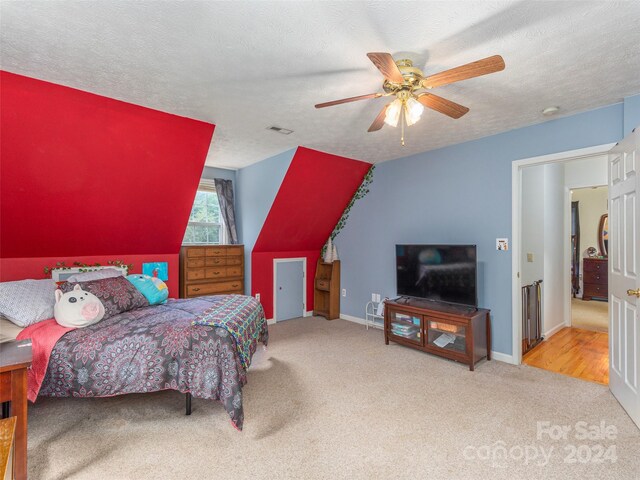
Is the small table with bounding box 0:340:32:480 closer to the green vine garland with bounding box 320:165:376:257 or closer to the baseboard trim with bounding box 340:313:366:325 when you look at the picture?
the baseboard trim with bounding box 340:313:366:325

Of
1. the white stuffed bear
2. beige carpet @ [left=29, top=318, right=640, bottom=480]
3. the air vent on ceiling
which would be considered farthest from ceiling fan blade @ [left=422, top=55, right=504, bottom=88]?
the white stuffed bear

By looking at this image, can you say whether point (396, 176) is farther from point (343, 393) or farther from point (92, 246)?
point (92, 246)

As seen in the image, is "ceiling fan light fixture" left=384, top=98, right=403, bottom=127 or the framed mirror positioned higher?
"ceiling fan light fixture" left=384, top=98, right=403, bottom=127

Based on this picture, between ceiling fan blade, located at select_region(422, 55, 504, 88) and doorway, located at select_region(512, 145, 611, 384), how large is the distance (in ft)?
6.39

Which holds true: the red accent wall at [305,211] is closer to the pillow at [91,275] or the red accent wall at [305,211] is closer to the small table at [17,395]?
the pillow at [91,275]

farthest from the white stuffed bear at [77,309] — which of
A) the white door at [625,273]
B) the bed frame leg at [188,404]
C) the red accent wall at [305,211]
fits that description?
the white door at [625,273]

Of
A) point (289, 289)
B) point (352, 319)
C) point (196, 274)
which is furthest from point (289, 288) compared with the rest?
point (196, 274)

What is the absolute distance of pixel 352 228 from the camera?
528cm

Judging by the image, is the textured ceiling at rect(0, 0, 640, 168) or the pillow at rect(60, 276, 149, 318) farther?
the pillow at rect(60, 276, 149, 318)

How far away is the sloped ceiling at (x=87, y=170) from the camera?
101 inches

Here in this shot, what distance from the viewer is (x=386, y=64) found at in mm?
1724

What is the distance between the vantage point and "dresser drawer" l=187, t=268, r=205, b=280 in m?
4.45

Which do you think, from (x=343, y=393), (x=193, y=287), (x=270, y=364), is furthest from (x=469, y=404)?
(x=193, y=287)

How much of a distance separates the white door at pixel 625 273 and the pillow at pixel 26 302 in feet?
14.7
